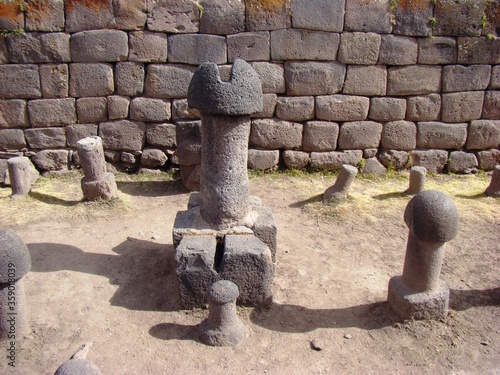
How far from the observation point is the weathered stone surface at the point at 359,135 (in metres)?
7.72

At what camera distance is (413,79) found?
7547 millimetres

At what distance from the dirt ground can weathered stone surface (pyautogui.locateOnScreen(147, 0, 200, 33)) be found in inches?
103

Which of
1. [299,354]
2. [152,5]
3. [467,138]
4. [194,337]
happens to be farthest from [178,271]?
[467,138]

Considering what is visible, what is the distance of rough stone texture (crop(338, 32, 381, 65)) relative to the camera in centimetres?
723

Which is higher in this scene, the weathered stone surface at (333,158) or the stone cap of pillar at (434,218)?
the stone cap of pillar at (434,218)

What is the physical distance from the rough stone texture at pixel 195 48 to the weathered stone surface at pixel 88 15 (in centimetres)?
98

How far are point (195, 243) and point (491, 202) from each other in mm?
4898

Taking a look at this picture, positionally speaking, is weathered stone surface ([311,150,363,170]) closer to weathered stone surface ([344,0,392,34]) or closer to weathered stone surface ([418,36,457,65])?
weathered stone surface ([418,36,457,65])

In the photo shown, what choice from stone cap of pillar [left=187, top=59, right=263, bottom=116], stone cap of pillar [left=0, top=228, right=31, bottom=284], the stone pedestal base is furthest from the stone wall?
the stone pedestal base

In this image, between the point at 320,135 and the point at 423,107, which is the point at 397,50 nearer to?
the point at 423,107

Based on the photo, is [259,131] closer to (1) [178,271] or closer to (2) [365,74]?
(2) [365,74]

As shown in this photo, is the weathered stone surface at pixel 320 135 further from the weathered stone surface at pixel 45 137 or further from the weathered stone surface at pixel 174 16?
the weathered stone surface at pixel 45 137

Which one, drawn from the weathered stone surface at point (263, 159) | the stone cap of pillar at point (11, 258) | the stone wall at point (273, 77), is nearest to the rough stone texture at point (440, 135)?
the stone wall at point (273, 77)

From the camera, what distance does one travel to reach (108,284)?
4.57 m
